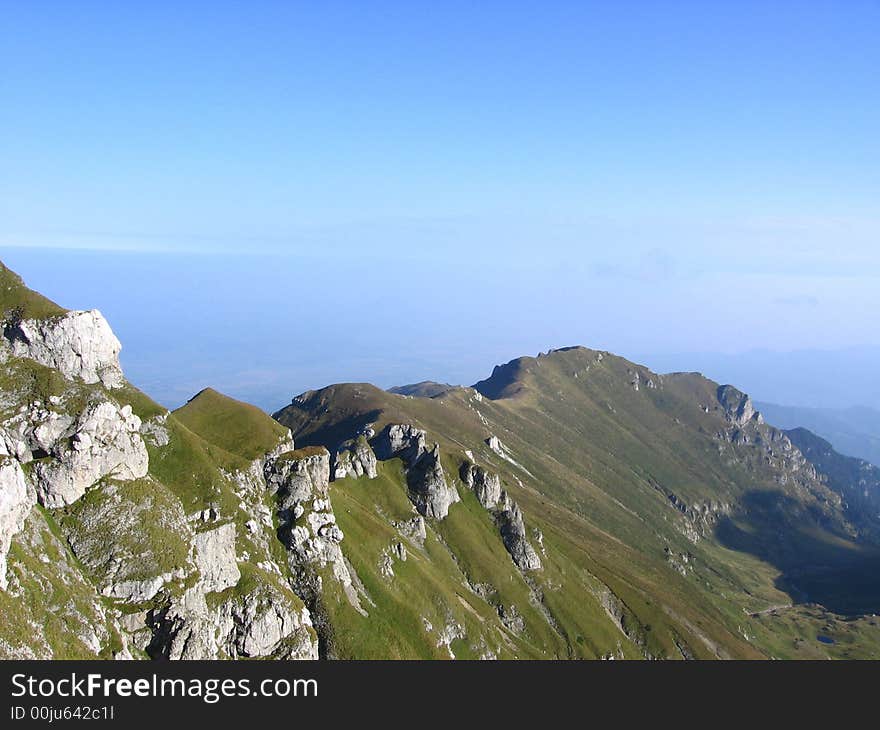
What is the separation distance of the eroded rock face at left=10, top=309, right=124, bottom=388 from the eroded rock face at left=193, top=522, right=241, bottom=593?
4066 cm

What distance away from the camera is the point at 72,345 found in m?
137

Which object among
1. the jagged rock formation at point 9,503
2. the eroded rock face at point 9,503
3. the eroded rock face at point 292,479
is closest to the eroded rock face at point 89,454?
the eroded rock face at point 9,503

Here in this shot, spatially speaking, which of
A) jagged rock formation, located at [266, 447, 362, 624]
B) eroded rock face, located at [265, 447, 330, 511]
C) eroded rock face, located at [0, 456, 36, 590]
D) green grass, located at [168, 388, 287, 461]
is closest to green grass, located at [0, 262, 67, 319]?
green grass, located at [168, 388, 287, 461]

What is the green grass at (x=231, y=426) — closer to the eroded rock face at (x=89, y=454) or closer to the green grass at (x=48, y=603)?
the eroded rock face at (x=89, y=454)

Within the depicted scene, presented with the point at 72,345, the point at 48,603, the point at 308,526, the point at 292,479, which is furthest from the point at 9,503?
the point at 292,479

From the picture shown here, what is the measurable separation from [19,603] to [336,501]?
307 feet

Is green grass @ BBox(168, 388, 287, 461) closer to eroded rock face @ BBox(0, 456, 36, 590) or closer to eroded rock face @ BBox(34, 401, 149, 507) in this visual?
eroded rock face @ BBox(34, 401, 149, 507)

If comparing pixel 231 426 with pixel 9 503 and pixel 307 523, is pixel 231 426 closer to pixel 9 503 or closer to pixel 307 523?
pixel 307 523

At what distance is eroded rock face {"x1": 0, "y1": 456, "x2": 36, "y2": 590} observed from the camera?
97.6 meters

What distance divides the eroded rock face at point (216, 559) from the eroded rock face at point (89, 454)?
18336mm
